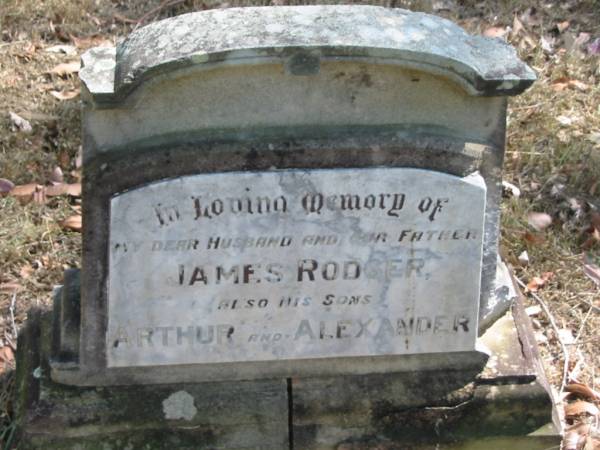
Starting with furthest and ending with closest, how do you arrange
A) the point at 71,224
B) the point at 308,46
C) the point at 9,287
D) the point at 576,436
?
the point at 71,224 < the point at 9,287 < the point at 576,436 < the point at 308,46

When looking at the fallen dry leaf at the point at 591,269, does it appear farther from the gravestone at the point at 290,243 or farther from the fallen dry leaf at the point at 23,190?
the fallen dry leaf at the point at 23,190

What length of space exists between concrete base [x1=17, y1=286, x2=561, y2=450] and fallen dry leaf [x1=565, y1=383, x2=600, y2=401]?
44cm

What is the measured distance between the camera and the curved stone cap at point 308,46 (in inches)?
106

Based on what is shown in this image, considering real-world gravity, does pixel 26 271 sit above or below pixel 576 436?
above

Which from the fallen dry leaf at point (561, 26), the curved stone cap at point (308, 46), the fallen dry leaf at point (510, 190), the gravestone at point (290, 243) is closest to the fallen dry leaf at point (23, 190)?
the gravestone at point (290, 243)

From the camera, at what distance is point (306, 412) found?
125 inches

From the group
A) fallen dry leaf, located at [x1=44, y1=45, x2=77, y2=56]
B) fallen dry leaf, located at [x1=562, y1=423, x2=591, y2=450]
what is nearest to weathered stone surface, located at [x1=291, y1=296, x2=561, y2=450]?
fallen dry leaf, located at [x1=562, y1=423, x2=591, y2=450]

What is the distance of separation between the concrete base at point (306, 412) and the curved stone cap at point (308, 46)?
2.96 ft

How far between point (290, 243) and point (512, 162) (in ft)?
6.86

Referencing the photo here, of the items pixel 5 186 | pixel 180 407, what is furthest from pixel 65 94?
pixel 180 407

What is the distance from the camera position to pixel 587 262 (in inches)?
170

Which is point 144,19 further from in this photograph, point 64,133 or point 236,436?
point 236,436

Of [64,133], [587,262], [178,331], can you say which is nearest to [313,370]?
[178,331]

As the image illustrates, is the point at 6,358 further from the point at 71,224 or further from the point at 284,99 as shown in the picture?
the point at 284,99
